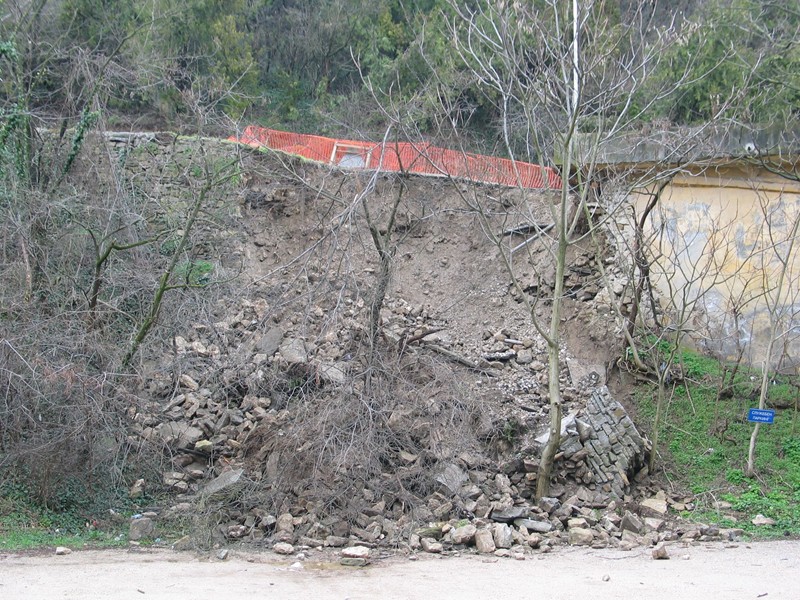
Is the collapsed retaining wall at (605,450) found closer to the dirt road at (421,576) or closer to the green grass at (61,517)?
the dirt road at (421,576)

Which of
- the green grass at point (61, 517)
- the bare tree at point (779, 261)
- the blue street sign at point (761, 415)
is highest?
the bare tree at point (779, 261)

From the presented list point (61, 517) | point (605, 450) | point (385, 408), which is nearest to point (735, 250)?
point (605, 450)

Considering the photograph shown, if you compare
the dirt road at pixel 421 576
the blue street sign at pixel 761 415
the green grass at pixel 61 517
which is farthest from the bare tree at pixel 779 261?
the green grass at pixel 61 517

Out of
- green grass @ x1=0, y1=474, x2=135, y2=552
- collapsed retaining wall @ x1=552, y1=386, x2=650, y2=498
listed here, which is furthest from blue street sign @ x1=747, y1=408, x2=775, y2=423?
green grass @ x1=0, y1=474, x2=135, y2=552

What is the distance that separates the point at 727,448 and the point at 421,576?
574 cm

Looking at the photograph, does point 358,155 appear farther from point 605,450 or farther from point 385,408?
point 605,450

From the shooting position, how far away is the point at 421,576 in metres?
7.72

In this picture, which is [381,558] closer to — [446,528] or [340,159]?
[446,528]

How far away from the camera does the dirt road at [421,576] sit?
7.04 metres

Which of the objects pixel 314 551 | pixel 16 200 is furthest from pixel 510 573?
pixel 16 200

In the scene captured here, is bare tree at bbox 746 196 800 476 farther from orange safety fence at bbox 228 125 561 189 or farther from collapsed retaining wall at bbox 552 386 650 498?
orange safety fence at bbox 228 125 561 189

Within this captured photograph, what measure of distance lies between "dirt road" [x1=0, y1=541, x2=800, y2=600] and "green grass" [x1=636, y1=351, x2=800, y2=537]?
127 cm

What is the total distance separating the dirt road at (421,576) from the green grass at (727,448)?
127cm

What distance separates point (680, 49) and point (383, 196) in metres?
6.69
